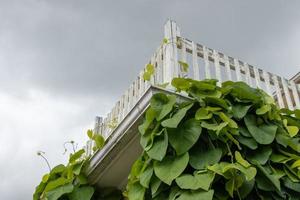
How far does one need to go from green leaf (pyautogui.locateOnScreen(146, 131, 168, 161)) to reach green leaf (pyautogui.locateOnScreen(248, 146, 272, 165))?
41cm

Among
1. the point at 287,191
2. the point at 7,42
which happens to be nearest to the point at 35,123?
the point at 7,42

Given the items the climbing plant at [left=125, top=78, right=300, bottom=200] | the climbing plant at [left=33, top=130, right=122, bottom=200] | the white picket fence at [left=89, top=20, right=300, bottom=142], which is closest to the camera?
the climbing plant at [left=125, top=78, right=300, bottom=200]

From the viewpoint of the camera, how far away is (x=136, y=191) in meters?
1.82

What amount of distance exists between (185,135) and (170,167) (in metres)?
0.16

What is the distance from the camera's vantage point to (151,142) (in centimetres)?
176

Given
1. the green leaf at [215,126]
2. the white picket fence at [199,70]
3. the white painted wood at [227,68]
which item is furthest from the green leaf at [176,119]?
the white painted wood at [227,68]

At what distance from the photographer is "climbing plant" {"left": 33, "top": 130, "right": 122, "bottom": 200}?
2.43m

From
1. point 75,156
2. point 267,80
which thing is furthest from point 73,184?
point 267,80

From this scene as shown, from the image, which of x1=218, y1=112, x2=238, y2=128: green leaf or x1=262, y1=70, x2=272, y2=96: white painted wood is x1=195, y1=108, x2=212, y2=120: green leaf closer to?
x1=218, y1=112, x2=238, y2=128: green leaf

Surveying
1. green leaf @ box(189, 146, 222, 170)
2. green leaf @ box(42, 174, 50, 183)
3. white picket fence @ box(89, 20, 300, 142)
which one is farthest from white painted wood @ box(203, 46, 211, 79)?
green leaf @ box(42, 174, 50, 183)

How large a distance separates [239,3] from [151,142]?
2.91 meters

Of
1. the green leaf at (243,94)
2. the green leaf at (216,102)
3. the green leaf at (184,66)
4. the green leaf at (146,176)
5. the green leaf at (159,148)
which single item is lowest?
the green leaf at (146,176)

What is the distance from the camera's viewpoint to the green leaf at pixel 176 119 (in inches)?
65.8

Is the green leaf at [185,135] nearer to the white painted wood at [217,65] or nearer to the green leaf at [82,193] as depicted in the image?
the white painted wood at [217,65]
